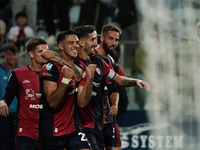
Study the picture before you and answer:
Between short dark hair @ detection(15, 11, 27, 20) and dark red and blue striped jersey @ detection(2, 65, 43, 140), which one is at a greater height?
short dark hair @ detection(15, 11, 27, 20)

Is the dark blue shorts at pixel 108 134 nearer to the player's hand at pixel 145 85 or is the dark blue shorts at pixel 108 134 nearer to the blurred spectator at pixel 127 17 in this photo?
the player's hand at pixel 145 85

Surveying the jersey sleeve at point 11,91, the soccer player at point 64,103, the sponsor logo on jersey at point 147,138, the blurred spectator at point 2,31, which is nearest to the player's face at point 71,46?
the soccer player at point 64,103

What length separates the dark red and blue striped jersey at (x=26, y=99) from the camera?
480 cm

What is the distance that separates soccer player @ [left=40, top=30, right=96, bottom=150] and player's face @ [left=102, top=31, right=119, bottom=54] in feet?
4.41

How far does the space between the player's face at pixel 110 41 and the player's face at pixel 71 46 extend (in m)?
1.35

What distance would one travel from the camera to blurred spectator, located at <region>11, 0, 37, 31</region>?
8859 millimetres

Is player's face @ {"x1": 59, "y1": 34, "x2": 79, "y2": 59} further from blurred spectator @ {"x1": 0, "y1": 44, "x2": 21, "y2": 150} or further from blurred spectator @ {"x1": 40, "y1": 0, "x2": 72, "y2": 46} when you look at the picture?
blurred spectator @ {"x1": 40, "y1": 0, "x2": 72, "y2": 46}

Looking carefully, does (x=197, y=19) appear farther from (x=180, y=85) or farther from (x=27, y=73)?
(x=27, y=73)

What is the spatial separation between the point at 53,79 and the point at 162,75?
387 cm

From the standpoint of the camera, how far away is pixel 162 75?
7613mm

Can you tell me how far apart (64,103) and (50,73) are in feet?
1.13

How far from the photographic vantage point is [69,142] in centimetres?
418

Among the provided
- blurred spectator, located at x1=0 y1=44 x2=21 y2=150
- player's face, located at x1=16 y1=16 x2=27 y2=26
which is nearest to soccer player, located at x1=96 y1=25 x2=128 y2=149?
blurred spectator, located at x1=0 y1=44 x2=21 y2=150

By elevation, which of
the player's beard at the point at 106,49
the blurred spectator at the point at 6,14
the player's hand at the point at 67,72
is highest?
the blurred spectator at the point at 6,14
